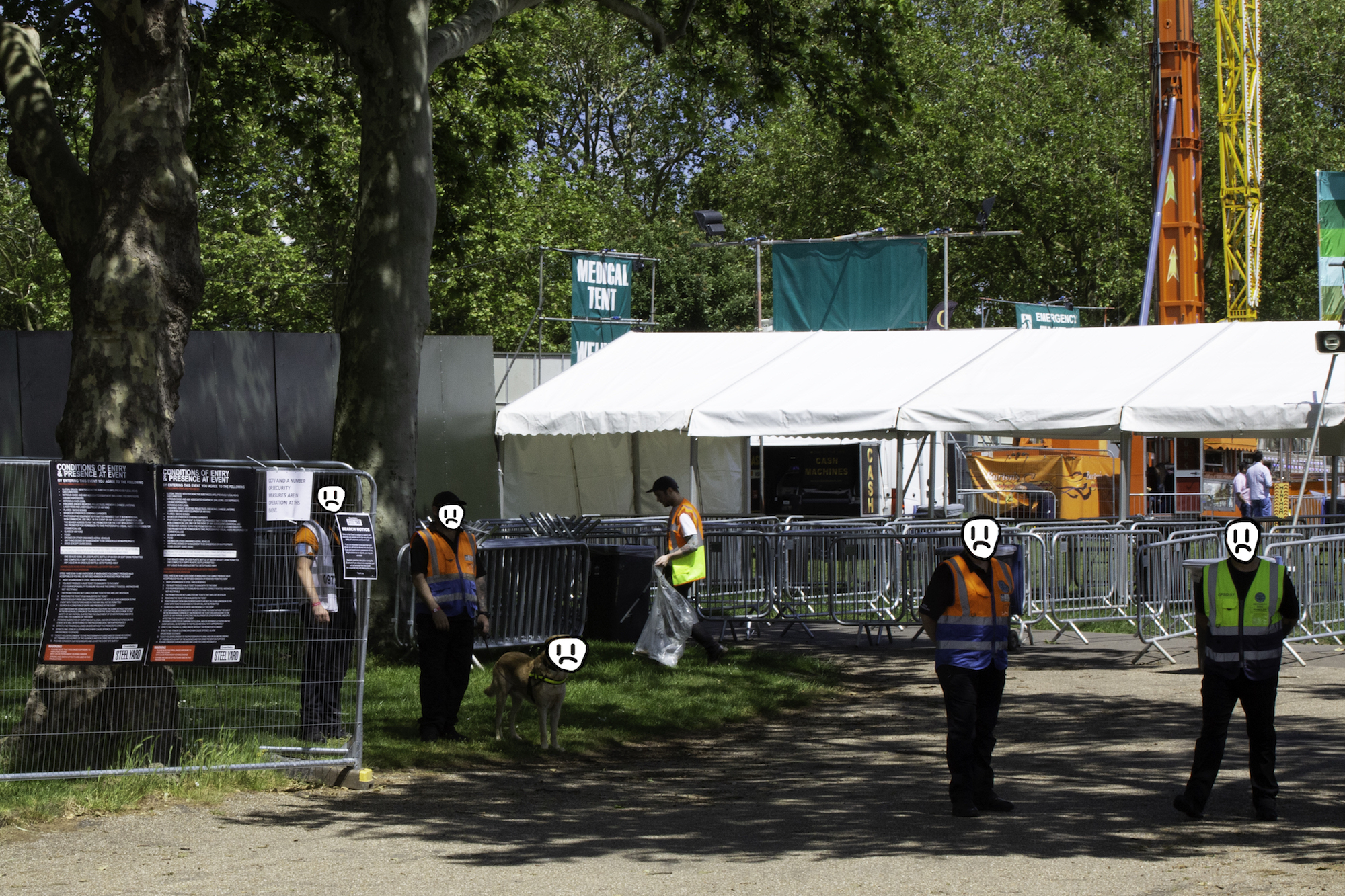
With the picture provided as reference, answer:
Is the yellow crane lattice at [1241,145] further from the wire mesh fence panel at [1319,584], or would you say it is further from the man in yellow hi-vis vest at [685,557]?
the man in yellow hi-vis vest at [685,557]

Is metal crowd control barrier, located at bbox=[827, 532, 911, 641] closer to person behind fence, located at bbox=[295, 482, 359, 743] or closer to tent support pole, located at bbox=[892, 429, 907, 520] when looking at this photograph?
tent support pole, located at bbox=[892, 429, 907, 520]

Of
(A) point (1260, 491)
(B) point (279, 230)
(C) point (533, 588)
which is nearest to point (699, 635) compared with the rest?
(C) point (533, 588)

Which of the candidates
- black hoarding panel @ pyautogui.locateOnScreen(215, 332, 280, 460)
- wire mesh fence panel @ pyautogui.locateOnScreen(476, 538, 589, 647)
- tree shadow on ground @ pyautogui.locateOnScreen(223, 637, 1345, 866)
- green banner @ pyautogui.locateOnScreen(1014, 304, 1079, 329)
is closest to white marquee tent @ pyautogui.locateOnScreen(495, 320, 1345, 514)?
black hoarding panel @ pyautogui.locateOnScreen(215, 332, 280, 460)

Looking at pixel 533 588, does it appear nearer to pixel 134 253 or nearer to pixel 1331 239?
pixel 134 253

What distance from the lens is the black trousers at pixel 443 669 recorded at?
9.81 metres

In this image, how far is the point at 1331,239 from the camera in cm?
1931

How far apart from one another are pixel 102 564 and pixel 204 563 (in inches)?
21.9

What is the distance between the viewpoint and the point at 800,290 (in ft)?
88.7

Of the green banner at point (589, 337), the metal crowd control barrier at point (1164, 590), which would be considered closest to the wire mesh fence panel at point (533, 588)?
the metal crowd control barrier at point (1164, 590)

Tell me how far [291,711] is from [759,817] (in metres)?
2.86

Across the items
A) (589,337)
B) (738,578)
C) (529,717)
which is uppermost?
(589,337)

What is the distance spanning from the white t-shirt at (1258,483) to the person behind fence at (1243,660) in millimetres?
17369

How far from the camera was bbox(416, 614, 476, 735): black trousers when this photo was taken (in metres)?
9.81

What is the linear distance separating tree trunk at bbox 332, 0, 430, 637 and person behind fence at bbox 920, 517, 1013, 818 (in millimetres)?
6600
